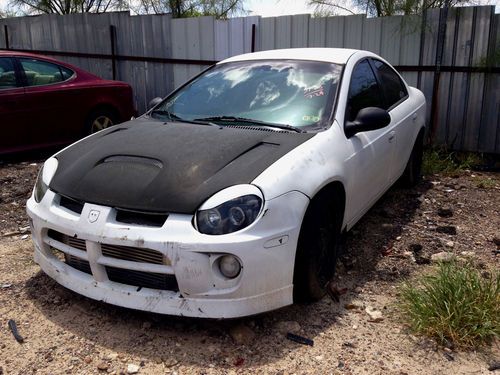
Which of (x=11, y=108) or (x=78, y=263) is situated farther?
(x=11, y=108)

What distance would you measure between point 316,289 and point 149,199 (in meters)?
1.17

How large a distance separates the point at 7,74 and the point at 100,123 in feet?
4.91

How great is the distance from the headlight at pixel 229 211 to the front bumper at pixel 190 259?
44 millimetres

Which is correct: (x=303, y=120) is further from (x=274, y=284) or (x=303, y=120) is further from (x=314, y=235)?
(x=274, y=284)

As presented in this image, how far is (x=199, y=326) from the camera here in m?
3.12

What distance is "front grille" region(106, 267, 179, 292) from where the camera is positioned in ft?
9.51

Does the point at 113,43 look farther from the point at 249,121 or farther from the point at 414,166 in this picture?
the point at 249,121

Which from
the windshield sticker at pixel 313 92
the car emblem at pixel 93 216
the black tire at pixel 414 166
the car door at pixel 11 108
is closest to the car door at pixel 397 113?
the black tire at pixel 414 166

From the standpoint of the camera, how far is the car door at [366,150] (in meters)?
3.79

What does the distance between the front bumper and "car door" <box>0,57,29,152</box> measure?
4277 mm

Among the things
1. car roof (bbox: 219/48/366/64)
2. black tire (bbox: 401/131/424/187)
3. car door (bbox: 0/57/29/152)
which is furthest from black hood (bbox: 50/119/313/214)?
car door (bbox: 0/57/29/152)

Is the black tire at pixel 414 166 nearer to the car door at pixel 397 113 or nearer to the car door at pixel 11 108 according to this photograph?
the car door at pixel 397 113

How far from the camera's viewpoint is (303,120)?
12.2ft

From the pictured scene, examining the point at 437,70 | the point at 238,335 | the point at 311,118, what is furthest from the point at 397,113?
the point at 238,335
